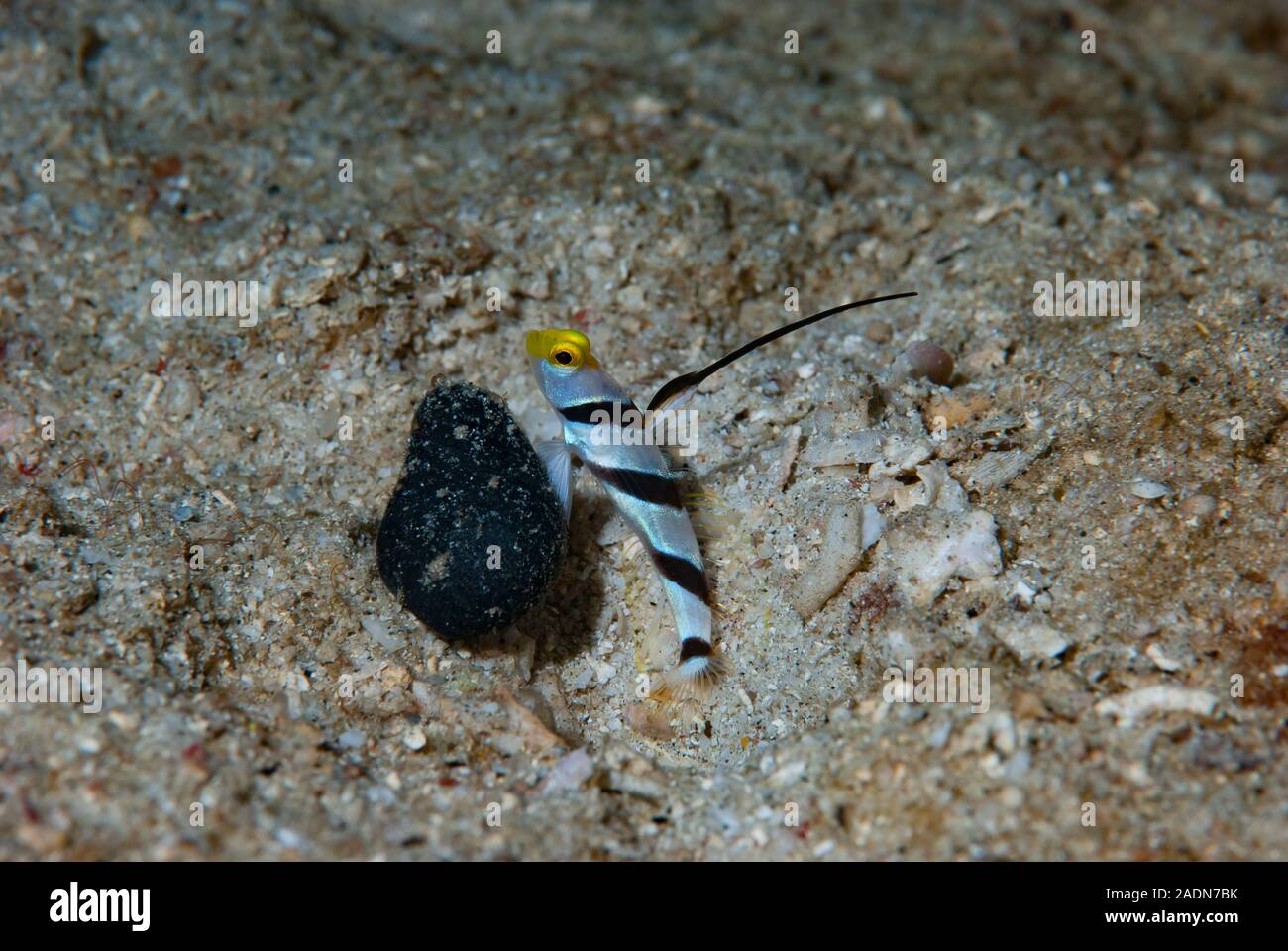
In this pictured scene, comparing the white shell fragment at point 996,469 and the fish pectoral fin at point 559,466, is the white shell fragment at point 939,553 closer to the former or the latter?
the white shell fragment at point 996,469

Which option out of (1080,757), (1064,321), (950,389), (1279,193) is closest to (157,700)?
(1080,757)

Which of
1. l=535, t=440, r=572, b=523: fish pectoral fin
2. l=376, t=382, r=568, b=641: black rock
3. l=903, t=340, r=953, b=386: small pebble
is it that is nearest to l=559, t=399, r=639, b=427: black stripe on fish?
l=535, t=440, r=572, b=523: fish pectoral fin

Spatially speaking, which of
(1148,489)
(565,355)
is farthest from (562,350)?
(1148,489)

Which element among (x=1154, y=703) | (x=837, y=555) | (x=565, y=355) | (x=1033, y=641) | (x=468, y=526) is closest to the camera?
(x=1154, y=703)

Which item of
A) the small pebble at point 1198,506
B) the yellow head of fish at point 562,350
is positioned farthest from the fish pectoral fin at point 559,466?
the small pebble at point 1198,506

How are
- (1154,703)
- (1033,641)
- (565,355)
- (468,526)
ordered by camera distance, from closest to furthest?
(1154,703) → (1033,641) → (468,526) → (565,355)

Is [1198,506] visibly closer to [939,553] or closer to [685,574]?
[939,553]
